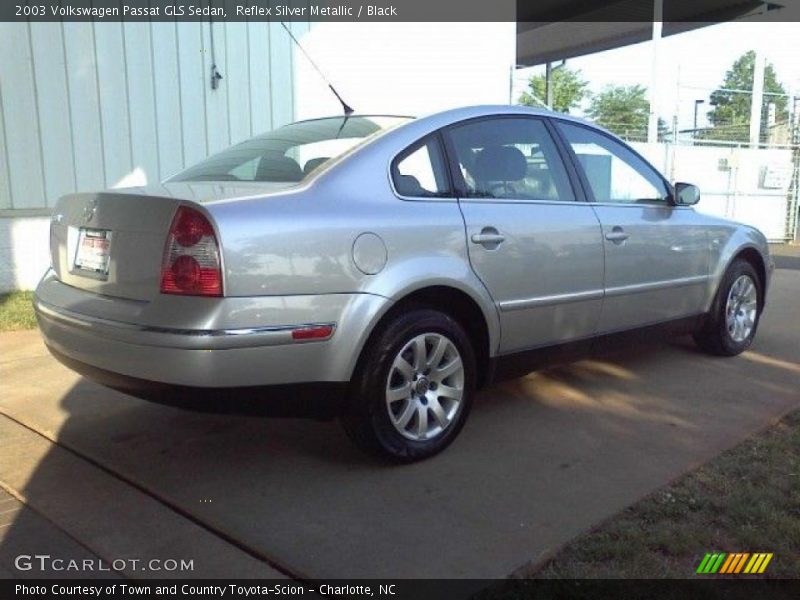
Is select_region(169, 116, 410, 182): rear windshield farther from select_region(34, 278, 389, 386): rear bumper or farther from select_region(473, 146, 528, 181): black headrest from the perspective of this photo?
select_region(34, 278, 389, 386): rear bumper

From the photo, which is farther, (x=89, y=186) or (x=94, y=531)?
(x=89, y=186)

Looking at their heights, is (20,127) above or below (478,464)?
above

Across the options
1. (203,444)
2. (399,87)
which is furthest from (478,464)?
(399,87)

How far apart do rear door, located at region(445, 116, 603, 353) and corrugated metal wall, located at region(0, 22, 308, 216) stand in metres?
A: 5.42

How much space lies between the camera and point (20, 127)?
24.2 ft

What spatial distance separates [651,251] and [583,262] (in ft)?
2.32

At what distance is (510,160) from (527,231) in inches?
16.9

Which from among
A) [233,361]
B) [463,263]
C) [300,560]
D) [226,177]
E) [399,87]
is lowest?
[300,560]

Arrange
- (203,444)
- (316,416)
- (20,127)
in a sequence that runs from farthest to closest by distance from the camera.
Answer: (20,127) < (203,444) < (316,416)

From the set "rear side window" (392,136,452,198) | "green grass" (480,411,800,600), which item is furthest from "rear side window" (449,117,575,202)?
"green grass" (480,411,800,600)

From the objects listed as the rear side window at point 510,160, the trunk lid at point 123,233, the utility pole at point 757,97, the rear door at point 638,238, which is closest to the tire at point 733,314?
the rear door at point 638,238

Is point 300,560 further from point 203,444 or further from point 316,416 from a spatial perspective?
point 203,444

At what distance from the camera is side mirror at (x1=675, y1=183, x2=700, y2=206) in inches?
190

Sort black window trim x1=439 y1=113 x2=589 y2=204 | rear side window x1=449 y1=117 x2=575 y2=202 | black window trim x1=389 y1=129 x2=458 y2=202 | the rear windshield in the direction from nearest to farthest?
black window trim x1=389 y1=129 x2=458 y2=202, the rear windshield, black window trim x1=439 y1=113 x2=589 y2=204, rear side window x1=449 y1=117 x2=575 y2=202
